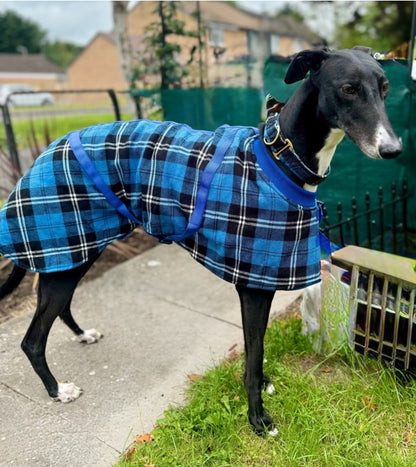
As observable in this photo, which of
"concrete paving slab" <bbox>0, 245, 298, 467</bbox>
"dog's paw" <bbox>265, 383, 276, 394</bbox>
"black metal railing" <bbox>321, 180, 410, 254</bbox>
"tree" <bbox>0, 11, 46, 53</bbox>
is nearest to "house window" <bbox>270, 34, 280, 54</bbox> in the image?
"black metal railing" <bbox>321, 180, 410, 254</bbox>

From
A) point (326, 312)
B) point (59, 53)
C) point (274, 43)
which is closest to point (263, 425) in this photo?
point (326, 312)

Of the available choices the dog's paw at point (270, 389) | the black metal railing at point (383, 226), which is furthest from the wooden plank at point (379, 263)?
the black metal railing at point (383, 226)

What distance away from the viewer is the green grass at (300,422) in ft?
7.06

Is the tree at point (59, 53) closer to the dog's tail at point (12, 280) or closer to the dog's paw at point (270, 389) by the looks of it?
the dog's tail at point (12, 280)

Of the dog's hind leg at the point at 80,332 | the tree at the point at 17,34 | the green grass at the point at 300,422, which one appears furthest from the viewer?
the tree at the point at 17,34

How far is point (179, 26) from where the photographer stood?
5.07 meters

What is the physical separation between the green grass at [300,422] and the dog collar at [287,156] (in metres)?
1.25

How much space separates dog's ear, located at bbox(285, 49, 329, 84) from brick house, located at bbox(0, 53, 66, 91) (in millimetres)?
59456

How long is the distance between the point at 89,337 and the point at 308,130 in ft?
7.15

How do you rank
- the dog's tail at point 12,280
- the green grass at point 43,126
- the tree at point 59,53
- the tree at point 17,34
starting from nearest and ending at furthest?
the dog's tail at point 12,280 < the green grass at point 43,126 < the tree at point 17,34 < the tree at point 59,53

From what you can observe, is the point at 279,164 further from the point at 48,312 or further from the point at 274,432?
the point at 48,312

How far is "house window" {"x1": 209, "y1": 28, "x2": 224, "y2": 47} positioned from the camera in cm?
538

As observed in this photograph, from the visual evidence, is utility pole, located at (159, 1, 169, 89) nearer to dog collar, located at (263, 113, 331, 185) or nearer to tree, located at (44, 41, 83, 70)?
dog collar, located at (263, 113, 331, 185)

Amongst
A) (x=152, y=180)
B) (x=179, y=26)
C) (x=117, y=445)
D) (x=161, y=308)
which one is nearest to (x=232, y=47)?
(x=179, y=26)
